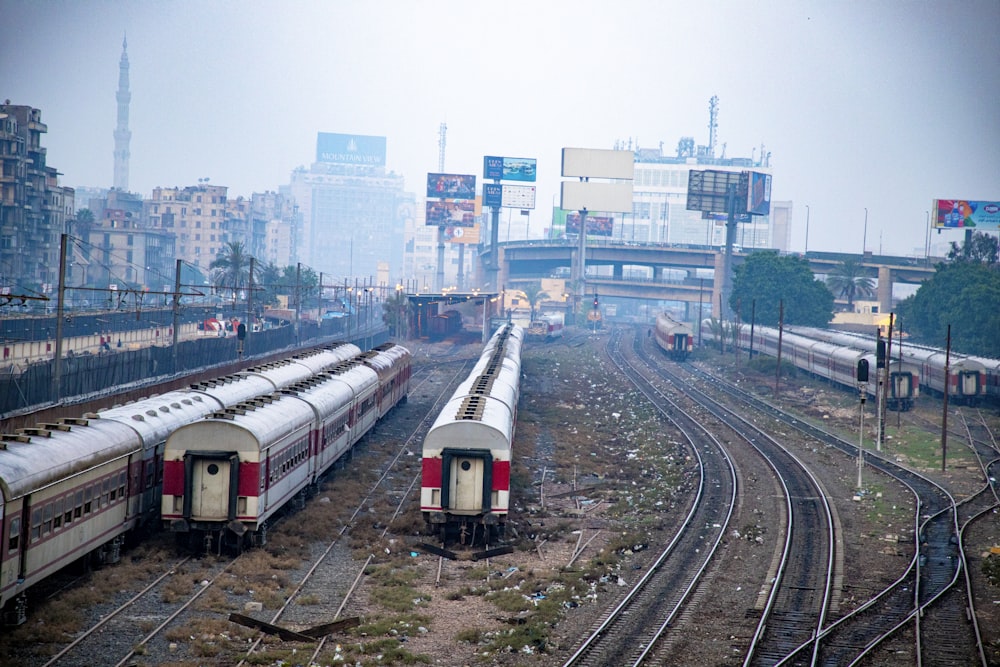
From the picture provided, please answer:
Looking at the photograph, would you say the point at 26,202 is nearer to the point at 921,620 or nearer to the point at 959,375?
the point at 959,375

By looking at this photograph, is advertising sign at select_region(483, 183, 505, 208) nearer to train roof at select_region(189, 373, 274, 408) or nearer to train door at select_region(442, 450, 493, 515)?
train roof at select_region(189, 373, 274, 408)

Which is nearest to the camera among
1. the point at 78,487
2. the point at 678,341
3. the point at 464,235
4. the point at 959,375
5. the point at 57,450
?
the point at 57,450

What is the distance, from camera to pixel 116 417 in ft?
63.2

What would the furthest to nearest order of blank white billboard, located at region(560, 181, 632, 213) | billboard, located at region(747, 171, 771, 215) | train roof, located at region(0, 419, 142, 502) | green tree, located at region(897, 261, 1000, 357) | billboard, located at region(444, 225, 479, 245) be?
billboard, located at region(444, 225, 479, 245) < blank white billboard, located at region(560, 181, 632, 213) < billboard, located at region(747, 171, 771, 215) < green tree, located at region(897, 261, 1000, 357) < train roof, located at region(0, 419, 142, 502)

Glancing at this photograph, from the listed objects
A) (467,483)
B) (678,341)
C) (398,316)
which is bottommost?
(467,483)

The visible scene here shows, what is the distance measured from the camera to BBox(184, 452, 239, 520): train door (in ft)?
61.1

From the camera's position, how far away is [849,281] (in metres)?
114

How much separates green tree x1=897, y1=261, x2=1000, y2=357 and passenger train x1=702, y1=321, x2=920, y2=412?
538 inches

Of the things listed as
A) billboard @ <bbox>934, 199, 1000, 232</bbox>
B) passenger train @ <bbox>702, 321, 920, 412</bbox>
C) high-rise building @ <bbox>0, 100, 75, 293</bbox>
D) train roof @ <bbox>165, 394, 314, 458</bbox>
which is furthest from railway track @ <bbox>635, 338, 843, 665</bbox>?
billboard @ <bbox>934, 199, 1000, 232</bbox>

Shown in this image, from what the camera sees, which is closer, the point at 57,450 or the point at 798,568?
the point at 57,450

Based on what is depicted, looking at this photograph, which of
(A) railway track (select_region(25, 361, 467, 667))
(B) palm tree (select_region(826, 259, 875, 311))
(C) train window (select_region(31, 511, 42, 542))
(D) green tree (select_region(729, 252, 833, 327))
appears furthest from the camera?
(B) palm tree (select_region(826, 259, 875, 311))

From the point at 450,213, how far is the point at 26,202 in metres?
60.8

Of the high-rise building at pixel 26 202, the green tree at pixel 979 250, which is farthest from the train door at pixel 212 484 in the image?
the green tree at pixel 979 250

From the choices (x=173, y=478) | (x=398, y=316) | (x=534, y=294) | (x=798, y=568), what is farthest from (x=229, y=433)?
(x=534, y=294)
